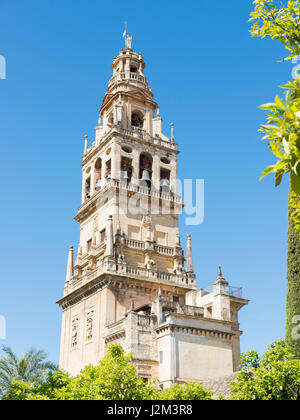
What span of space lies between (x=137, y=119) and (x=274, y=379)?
33.6 metres

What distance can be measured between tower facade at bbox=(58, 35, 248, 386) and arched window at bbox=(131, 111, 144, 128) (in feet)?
0.31

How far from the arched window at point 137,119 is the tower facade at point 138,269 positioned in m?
0.09

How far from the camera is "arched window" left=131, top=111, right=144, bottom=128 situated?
161 feet

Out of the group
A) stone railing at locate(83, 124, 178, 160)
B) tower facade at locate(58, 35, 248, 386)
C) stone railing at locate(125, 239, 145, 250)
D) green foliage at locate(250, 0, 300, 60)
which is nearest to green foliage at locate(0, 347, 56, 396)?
tower facade at locate(58, 35, 248, 386)

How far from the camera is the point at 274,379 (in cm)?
1962

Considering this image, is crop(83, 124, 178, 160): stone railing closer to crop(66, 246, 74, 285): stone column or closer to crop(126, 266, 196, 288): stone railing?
crop(66, 246, 74, 285): stone column

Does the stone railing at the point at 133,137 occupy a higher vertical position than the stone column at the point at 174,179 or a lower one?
higher

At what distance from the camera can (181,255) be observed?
43031mm

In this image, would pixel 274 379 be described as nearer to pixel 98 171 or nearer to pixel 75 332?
pixel 75 332

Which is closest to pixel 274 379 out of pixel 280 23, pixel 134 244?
pixel 280 23

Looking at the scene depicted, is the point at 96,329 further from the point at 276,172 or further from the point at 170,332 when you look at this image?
the point at 276,172

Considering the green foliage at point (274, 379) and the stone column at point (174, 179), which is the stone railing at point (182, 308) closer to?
the stone column at point (174, 179)

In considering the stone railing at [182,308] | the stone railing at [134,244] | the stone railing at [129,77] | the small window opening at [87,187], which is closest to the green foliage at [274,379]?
the stone railing at [182,308]

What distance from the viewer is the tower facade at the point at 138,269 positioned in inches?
1280
